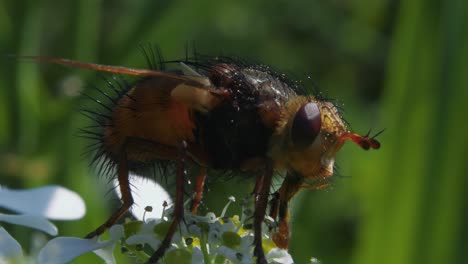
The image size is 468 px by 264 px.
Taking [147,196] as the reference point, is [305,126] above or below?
above

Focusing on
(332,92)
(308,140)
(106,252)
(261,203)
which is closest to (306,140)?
(308,140)

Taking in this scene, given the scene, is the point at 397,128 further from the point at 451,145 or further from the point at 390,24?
the point at 390,24

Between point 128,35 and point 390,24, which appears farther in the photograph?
point 390,24

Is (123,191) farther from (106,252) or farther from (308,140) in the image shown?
(308,140)

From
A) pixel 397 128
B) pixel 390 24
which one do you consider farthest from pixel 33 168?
pixel 390 24

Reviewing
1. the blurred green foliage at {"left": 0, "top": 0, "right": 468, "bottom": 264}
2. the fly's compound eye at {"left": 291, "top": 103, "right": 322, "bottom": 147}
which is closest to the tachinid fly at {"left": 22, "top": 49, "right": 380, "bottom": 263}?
the fly's compound eye at {"left": 291, "top": 103, "right": 322, "bottom": 147}

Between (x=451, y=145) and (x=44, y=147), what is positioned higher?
(x=451, y=145)

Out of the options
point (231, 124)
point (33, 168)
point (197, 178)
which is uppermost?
point (231, 124)
